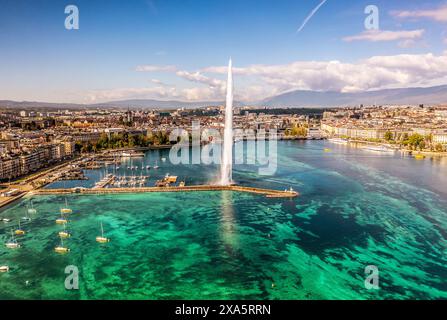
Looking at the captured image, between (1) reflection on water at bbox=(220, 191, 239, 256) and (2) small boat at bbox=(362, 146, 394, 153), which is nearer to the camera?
(1) reflection on water at bbox=(220, 191, 239, 256)

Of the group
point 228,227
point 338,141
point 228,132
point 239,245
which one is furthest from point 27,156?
point 338,141

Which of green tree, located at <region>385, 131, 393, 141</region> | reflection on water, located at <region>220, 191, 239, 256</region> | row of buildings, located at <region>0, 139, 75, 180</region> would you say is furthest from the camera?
green tree, located at <region>385, 131, 393, 141</region>

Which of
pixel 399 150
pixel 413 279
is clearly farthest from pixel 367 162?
pixel 413 279

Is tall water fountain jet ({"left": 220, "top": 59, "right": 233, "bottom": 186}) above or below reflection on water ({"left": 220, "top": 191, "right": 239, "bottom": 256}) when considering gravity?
above

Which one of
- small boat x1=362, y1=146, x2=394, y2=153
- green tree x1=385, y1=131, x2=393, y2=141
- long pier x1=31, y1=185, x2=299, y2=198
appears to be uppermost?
green tree x1=385, y1=131, x2=393, y2=141

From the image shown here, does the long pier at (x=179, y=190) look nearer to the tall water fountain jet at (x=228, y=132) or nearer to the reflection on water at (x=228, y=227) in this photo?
the tall water fountain jet at (x=228, y=132)

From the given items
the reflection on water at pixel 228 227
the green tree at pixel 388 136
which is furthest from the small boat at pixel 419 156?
the reflection on water at pixel 228 227

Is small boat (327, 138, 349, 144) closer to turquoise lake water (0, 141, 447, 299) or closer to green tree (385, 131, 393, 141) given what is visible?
green tree (385, 131, 393, 141)

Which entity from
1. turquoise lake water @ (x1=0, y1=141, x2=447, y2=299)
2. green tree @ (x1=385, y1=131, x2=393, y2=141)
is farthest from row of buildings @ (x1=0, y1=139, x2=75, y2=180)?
green tree @ (x1=385, y1=131, x2=393, y2=141)

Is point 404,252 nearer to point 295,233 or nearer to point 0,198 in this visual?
point 295,233
